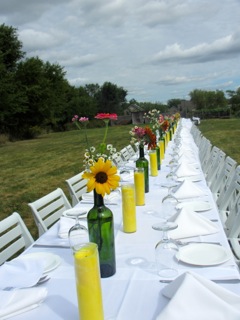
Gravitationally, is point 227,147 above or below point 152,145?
below

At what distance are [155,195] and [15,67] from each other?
89.6 feet

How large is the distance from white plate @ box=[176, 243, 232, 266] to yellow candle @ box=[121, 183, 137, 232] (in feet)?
1.46

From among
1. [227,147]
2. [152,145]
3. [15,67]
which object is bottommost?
[227,147]

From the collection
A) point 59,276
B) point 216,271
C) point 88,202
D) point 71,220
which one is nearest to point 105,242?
point 59,276

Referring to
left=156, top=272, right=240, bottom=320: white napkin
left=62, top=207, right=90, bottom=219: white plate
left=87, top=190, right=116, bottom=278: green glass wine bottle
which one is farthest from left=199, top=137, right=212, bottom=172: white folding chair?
left=156, top=272, right=240, bottom=320: white napkin

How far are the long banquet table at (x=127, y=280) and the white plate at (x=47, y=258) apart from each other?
3cm

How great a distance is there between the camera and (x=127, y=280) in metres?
1.58

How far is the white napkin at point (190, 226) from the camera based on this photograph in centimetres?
204

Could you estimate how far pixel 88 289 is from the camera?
115 centimetres

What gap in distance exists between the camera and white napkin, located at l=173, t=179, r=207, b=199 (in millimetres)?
2980

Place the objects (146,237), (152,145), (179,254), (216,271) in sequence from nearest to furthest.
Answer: (216,271), (179,254), (146,237), (152,145)

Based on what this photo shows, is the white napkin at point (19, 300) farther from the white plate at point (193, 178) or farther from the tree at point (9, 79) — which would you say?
the tree at point (9, 79)

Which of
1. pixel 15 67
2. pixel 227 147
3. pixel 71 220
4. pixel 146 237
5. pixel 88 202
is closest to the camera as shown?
pixel 146 237

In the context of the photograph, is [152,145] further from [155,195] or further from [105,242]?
[105,242]
